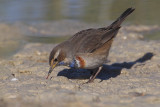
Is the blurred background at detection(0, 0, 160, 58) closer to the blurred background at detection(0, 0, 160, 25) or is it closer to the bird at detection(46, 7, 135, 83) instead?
the blurred background at detection(0, 0, 160, 25)

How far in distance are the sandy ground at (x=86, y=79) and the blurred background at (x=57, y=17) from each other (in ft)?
3.68

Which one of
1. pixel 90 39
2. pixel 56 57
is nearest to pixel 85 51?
pixel 90 39

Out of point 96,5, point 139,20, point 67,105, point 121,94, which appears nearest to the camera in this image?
point 67,105

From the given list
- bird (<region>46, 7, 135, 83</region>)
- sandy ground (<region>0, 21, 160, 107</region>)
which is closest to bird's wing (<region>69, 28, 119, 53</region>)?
bird (<region>46, 7, 135, 83</region>)

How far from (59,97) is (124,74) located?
109 inches

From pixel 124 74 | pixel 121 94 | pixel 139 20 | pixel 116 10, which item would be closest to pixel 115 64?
pixel 124 74

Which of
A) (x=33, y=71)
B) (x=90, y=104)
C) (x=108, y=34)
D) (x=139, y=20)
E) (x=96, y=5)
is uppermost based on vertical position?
(x=96, y=5)

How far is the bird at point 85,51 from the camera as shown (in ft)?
20.7

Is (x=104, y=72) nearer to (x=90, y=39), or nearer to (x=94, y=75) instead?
(x=94, y=75)

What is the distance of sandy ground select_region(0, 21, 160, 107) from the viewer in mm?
4355

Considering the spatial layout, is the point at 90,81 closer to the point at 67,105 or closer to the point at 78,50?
the point at 78,50

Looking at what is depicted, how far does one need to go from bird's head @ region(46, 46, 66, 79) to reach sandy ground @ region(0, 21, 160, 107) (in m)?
0.26

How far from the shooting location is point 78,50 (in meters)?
6.39

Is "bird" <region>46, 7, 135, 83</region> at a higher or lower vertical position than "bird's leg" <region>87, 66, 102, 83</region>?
higher
